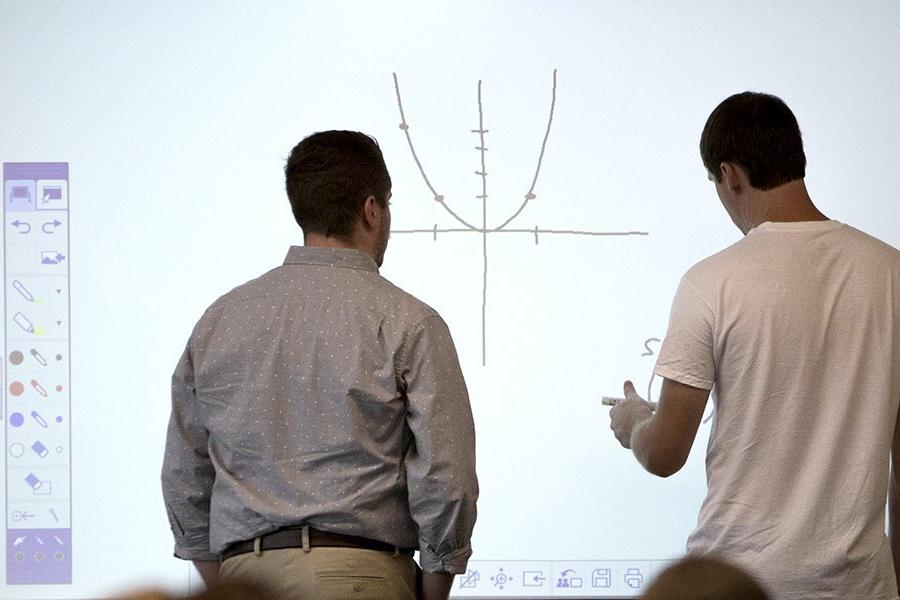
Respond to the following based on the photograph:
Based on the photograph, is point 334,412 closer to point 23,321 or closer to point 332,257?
point 332,257

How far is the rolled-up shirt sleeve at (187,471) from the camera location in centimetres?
182

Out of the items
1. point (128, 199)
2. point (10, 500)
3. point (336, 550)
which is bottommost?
point (10, 500)

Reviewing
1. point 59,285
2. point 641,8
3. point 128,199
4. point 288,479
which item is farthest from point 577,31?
point 288,479

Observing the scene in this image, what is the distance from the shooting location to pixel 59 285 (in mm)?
2795

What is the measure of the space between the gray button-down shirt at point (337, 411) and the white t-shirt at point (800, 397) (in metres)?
0.33

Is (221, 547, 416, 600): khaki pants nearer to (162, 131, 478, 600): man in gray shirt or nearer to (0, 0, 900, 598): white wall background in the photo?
(162, 131, 478, 600): man in gray shirt

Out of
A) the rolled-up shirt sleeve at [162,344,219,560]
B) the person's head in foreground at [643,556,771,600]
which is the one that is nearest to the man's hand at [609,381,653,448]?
the rolled-up shirt sleeve at [162,344,219,560]

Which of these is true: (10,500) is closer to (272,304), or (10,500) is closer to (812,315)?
(272,304)

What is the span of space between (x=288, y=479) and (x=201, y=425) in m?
0.20

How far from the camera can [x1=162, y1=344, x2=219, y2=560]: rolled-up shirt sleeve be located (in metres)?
1.82

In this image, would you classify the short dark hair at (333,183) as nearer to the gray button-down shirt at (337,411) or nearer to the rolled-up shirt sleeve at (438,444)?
the gray button-down shirt at (337,411)

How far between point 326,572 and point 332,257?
1.44ft

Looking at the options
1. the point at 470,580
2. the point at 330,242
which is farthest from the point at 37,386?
the point at 330,242

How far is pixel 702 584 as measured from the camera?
0.97 m
